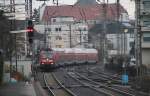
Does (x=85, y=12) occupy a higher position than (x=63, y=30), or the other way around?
(x=85, y=12)

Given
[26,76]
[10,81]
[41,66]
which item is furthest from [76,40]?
[10,81]

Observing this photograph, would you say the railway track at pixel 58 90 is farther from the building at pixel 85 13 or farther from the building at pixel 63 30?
the building at pixel 63 30

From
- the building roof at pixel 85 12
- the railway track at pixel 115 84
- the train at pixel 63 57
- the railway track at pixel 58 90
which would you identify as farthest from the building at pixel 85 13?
the railway track at pixel 58 90

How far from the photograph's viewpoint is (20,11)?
4034 cm

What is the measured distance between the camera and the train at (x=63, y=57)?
233ft

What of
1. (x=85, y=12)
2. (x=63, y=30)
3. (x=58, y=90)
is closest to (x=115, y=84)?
(x=58, y=90)

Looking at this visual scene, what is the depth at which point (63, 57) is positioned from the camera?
83625 mm

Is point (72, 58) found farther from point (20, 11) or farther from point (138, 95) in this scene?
point (138, 95)

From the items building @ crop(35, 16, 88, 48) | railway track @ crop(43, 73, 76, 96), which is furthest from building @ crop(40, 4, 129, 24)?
railway track @ crop(43, 73, 76, 96)

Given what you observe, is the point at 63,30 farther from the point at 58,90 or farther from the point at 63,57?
the point at 58,90

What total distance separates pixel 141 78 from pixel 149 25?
2993 centimetres

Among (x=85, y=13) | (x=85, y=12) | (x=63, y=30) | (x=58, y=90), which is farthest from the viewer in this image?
(x=63, y=30)

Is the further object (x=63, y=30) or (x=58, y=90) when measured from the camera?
(x=63, y=30)

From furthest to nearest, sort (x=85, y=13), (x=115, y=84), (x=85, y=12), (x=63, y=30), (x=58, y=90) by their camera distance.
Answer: (x=63, y=30), (x=85, y=12), (x=85, y=13), (x=115, y=84), (x=58, y=90)
